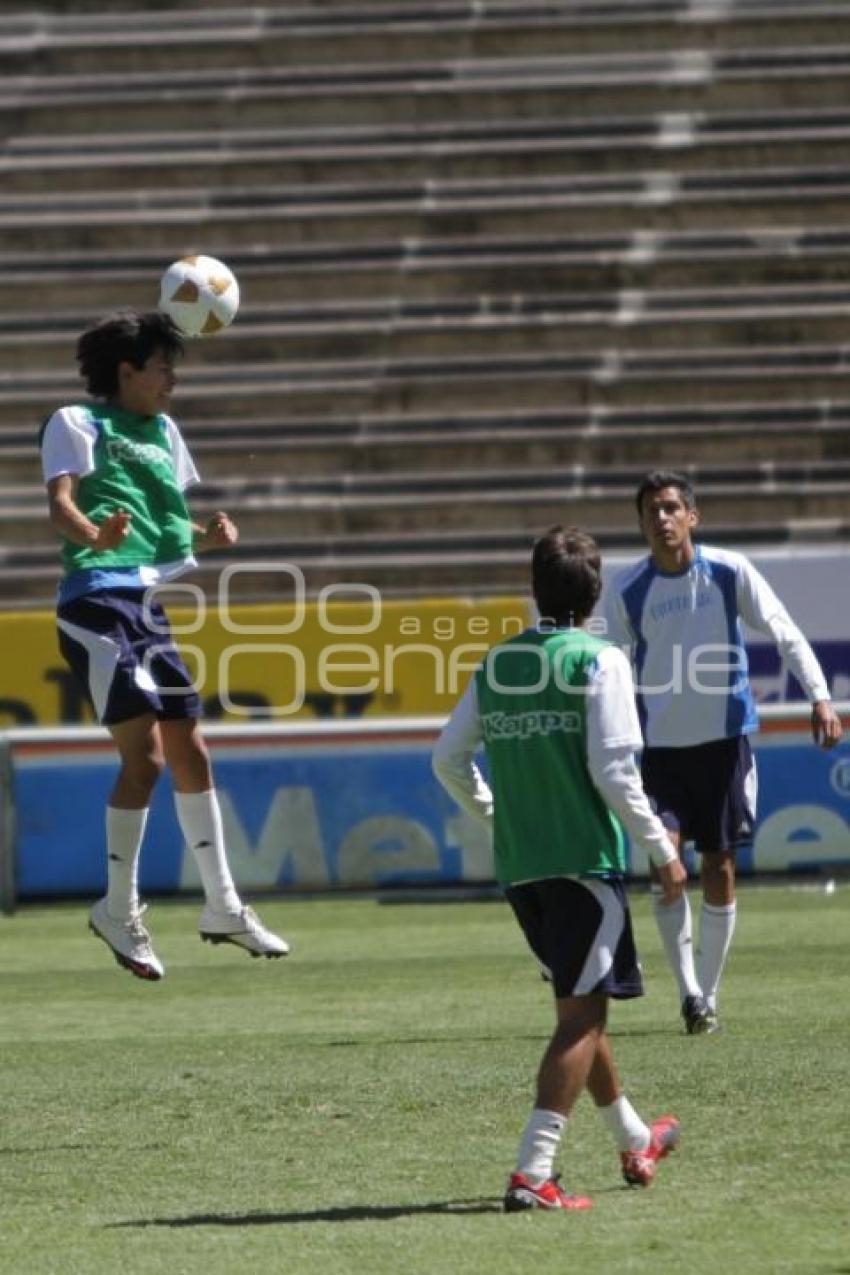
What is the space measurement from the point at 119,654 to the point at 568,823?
9.26ft

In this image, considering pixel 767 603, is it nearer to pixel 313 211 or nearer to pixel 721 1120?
pixel 721 1120

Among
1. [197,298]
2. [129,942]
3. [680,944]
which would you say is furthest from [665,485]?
[129,942]

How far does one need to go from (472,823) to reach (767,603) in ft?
19.4

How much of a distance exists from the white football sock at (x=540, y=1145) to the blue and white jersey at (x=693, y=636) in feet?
12.1

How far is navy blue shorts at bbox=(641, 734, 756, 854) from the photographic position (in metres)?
9.75

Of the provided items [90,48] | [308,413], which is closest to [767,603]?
[308,413]

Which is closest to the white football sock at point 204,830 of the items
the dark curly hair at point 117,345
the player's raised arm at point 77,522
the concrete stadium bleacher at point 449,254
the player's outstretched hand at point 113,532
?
the player's raised arm at point 77,522

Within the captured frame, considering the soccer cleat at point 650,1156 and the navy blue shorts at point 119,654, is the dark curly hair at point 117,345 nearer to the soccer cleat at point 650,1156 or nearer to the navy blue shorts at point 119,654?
the navy blue shorts at point 119,654

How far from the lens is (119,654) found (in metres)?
8.69

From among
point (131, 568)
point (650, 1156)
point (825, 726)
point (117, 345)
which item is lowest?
point (650, 1156)

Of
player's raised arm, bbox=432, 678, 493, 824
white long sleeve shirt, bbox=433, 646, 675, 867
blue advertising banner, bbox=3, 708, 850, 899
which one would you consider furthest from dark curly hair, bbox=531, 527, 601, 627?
blue advertising banner, bbox=3, 708, 850, 899

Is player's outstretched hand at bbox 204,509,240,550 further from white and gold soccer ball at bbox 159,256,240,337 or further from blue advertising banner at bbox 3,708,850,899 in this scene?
blue advertising banner at bbox 3,708,850,899

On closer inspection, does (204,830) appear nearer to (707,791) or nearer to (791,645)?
(707,791)

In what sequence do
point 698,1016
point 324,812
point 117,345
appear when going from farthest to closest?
point 324,812
point 698,1016
point 117,345
